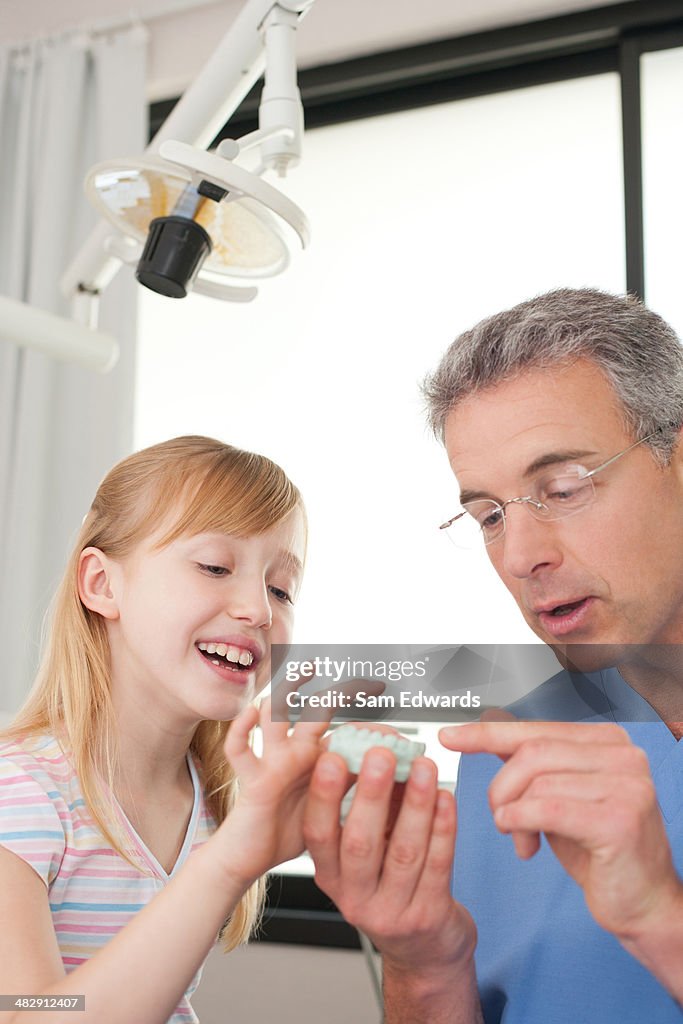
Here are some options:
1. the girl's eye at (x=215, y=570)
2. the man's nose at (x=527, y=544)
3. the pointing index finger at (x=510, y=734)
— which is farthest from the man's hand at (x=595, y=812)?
the girl's eye at (x=215, y=570)

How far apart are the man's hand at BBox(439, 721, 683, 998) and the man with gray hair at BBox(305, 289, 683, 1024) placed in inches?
5.7

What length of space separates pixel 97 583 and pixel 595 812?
2.28ft

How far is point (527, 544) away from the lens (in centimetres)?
93

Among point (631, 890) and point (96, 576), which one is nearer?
point (631, 890)

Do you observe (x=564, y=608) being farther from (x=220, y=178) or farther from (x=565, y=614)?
(x=220, y=178)

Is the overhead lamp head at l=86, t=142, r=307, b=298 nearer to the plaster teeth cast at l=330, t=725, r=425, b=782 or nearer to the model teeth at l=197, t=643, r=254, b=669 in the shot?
the model teeth at l=197, t=643, r=254, b=669

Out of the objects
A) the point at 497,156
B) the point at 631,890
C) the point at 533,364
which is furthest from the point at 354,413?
the point at 631,890

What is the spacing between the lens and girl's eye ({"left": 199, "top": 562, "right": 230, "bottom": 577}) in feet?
3.30

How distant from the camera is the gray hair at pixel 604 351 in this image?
3.24ft

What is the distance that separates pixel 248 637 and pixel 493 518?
27cm

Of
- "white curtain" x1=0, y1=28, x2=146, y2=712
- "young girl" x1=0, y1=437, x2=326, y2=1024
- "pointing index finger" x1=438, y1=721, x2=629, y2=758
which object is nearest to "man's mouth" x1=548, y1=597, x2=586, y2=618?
"young girl" x1=0, y1=437, x2=326, y2=1024

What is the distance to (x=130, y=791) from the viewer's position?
1.05 meters

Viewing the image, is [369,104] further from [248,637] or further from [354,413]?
[248,637]

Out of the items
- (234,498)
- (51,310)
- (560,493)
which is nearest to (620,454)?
(560,493)
